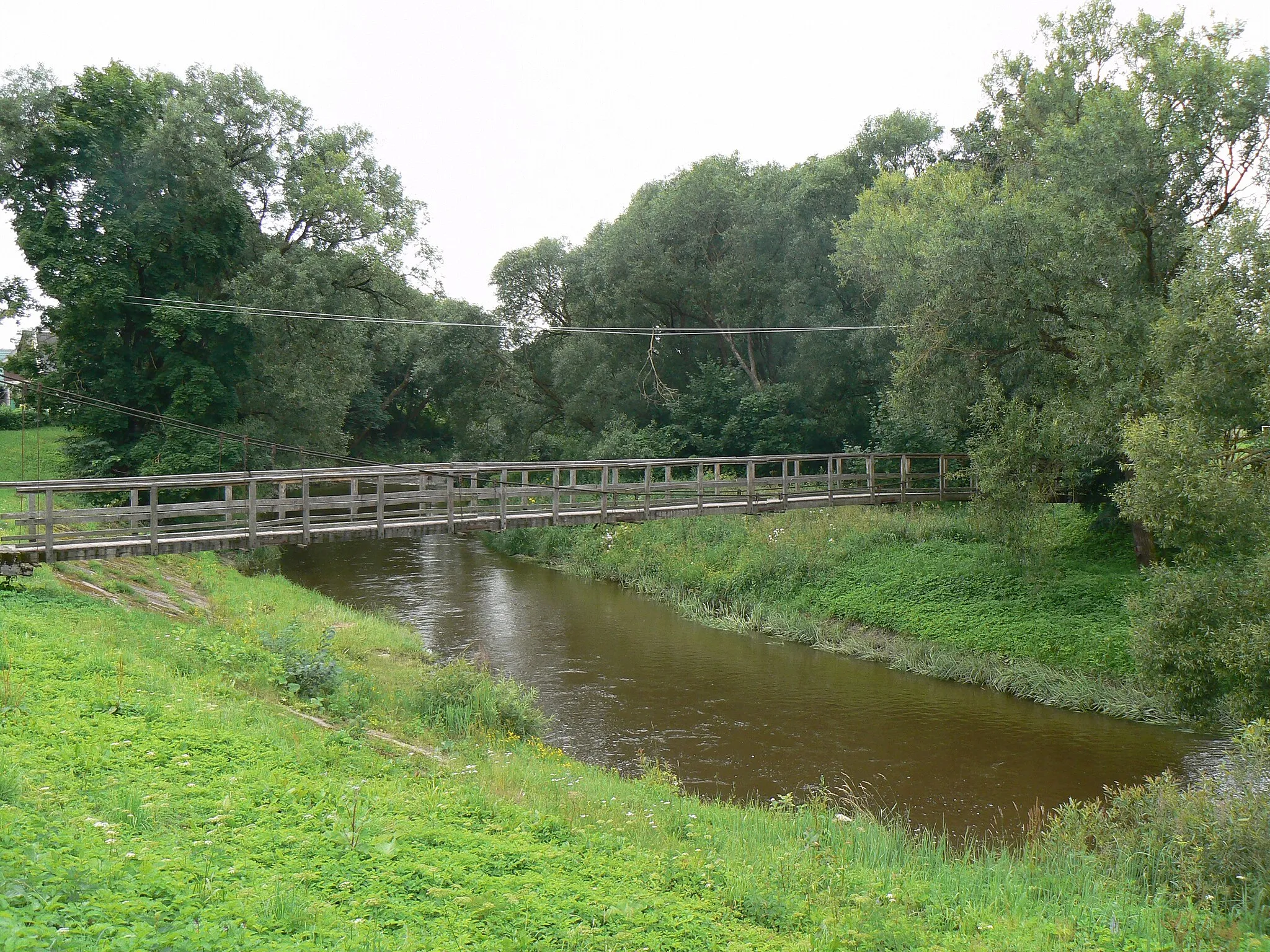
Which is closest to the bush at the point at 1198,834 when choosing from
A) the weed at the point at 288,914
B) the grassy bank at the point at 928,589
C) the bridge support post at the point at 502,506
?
the grassy bank at the point at 928,589

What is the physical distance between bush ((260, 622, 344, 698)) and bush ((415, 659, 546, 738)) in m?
1.33

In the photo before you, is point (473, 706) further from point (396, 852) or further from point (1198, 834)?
point (1198, 834)

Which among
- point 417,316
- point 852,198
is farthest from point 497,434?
point 852,198

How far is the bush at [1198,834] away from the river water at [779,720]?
5.42 feet

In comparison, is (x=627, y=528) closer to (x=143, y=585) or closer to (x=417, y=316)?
(x=417, y=316)

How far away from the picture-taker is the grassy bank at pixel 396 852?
5.07m

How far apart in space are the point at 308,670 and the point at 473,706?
2.41 metres

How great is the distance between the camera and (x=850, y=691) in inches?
668

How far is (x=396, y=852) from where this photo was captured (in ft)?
20.8

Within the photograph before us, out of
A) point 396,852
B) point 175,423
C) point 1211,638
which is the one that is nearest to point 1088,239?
point 1211,638

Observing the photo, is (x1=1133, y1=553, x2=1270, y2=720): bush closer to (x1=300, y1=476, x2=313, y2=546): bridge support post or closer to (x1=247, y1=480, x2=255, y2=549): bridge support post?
(x1=300, y1=476, x2=313, y2=546): bridge support post

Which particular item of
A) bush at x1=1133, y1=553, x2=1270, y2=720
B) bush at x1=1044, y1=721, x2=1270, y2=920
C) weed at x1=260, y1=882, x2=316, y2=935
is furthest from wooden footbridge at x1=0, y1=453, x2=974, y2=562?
bush at x1=1044, y1=721, x2=1270, y2=920

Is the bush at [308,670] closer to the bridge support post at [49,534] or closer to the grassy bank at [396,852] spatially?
the grassy bank at [396,852]

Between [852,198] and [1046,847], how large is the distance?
30.7 metres
